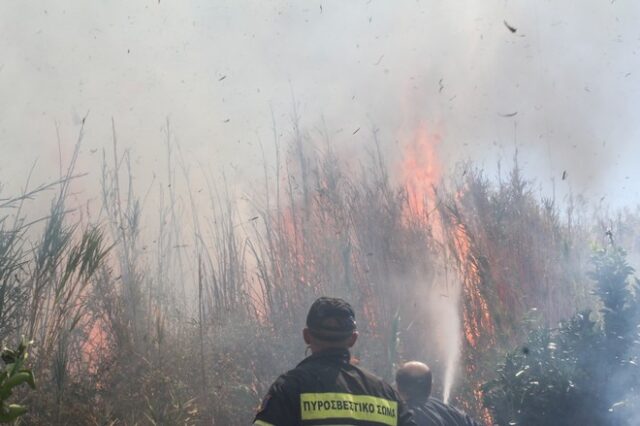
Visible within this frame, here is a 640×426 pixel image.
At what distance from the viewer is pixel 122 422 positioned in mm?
6062

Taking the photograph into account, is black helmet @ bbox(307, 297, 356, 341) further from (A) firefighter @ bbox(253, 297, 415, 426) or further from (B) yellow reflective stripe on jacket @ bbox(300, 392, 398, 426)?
(B) yellow reflective stripe on jacket @ bbox(300, 392, 398, 426)

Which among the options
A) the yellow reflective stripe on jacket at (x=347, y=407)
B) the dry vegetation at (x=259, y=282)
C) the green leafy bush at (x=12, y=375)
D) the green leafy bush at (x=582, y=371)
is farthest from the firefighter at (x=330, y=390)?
the dry vegetation at (x=259, y=282)

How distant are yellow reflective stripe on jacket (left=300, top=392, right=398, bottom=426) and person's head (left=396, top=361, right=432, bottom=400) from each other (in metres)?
1.41

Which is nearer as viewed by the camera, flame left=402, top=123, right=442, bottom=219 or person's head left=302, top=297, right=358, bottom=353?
person's head left=302, top=297, right=358, bottom=353

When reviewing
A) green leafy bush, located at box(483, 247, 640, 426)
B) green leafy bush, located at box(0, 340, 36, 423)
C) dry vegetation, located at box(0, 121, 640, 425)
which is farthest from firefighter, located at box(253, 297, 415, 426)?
dry vegetation, located at box(0, 121, 640, 425)

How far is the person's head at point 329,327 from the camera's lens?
11.0 feet

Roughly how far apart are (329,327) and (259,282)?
217 inches

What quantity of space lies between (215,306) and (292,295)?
0.90 meters

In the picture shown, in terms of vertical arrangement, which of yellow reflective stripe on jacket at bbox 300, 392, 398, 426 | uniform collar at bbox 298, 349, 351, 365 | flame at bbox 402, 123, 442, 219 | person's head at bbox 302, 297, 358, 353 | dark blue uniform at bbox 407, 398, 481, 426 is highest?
flame at bbox 402, 123, 442, 219

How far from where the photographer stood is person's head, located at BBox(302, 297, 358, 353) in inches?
131

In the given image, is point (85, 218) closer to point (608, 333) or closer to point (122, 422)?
point (122, 422)

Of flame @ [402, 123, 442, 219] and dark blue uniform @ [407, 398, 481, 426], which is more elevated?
flame @ [402, 123, 442, 219]

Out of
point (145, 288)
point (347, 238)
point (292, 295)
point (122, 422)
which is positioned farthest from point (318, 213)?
point (122, 422)

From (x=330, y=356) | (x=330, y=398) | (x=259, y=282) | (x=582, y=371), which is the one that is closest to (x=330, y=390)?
(x=330, y=398)
